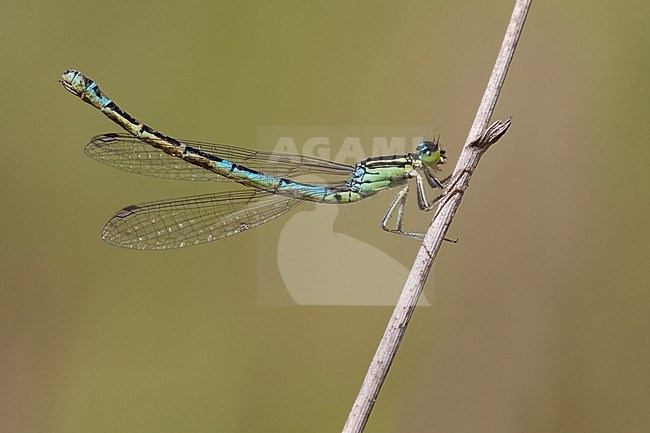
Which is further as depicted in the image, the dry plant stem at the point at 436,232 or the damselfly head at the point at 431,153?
the damselfly head at the point at 431,153

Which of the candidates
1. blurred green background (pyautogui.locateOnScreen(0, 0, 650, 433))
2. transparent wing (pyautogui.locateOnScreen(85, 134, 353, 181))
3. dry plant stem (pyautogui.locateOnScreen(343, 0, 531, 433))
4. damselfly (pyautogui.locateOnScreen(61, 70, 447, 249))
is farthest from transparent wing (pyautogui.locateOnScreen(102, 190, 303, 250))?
dry plant stem (pyautogui.locateOnScreen(343, 0, 531, 433))

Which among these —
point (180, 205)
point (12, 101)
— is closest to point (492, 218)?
point (180, 205)

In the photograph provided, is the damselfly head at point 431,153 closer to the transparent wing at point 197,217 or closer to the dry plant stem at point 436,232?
the dry plant stem at point 436,232

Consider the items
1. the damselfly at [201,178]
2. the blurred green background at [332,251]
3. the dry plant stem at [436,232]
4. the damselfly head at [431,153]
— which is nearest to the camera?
the dry plant stem at [436,232]

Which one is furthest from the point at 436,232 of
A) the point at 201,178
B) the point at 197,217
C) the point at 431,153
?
the point at 201,178

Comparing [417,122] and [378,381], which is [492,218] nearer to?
[417,122]

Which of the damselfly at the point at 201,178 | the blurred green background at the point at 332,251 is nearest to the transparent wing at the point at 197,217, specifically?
the damselfly at the point at 201,178

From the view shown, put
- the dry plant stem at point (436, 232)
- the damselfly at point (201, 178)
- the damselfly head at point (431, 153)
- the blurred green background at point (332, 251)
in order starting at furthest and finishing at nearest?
1. the blurred green background at point (332, 251)
2. the damselfly at point (201, 178)
3. the damselfly head at point (431, 153)
4. the dry plant stem at point (436, 232)
